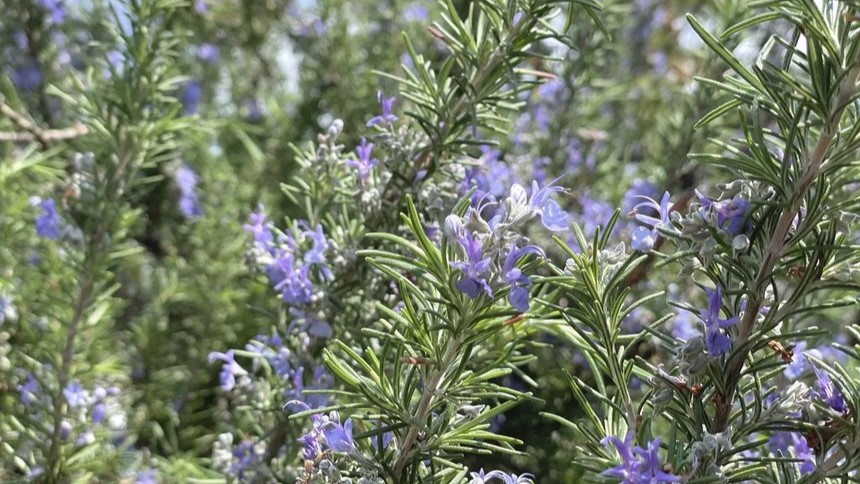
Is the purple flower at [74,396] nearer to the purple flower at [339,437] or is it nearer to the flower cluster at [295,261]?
the flower cluster at [295,261]

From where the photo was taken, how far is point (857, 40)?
646mm

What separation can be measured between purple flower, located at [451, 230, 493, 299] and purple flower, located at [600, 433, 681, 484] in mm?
171

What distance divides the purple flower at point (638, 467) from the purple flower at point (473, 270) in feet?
0.56

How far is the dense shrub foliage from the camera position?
70cm

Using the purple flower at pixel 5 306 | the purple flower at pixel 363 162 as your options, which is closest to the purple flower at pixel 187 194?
the purple flower at pixel 5 306

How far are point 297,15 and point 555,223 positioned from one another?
6.15 ft

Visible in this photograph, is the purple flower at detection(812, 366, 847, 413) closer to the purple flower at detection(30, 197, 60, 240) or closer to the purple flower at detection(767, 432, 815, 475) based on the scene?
the purple flower at detection(767, 432, 815, 475)

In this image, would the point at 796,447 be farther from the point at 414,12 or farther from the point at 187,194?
the point at 414,12

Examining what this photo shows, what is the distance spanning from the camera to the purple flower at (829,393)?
726mm

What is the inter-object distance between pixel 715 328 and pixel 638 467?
0.49ft

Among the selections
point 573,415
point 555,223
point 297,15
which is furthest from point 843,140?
point 297,15

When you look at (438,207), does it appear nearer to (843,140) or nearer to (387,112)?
(387,112)

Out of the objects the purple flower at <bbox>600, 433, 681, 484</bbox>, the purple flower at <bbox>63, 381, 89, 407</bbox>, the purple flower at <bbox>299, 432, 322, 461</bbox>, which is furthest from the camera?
the purple flower at <bbox>63, 381, 89, 407</bbox>

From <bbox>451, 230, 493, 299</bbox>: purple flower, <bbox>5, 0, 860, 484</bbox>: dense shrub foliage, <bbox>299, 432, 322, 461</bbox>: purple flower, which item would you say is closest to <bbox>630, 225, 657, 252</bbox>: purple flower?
<bbox>5, 0, 860, 484</bbox>: dense shrub foliage
